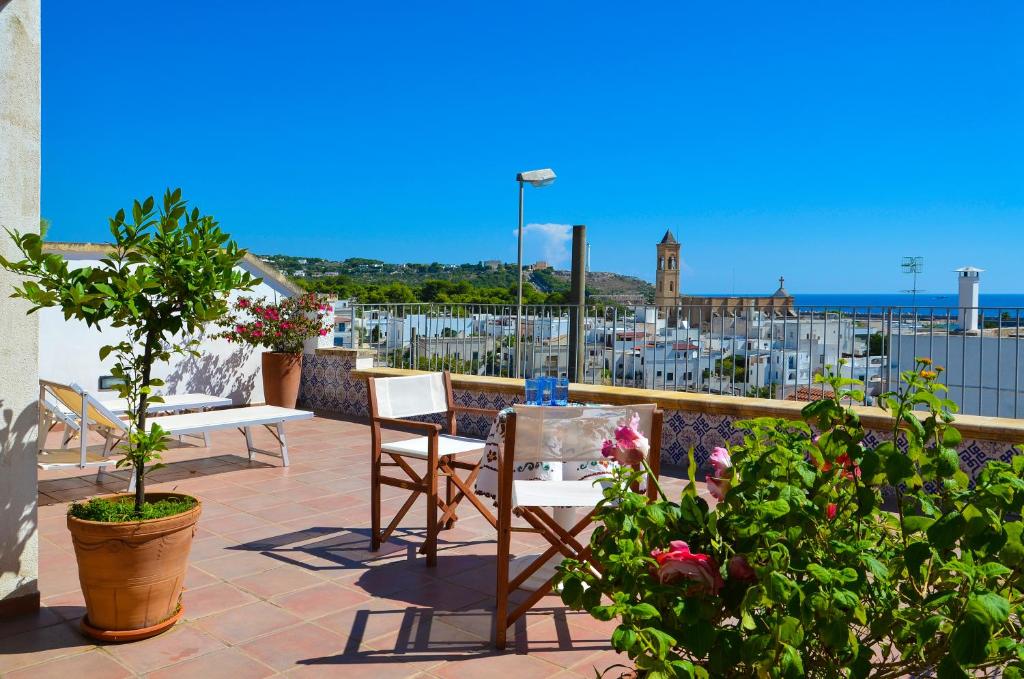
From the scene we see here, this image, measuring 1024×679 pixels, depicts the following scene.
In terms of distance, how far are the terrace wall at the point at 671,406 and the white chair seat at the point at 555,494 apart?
2.15 ft

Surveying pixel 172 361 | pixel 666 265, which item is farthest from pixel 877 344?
pixel 666 265

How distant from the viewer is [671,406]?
6.24 metres

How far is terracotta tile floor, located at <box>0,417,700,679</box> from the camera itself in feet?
8.82

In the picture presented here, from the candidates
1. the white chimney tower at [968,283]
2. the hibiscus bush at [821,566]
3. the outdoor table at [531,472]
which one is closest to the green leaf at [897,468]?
the hibiscus bush at [821,566]

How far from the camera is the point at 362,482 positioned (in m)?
5.45

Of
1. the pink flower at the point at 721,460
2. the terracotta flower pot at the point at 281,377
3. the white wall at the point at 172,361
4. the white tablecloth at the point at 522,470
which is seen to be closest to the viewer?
the pink flower at the point at 721,460

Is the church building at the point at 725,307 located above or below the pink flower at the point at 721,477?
above

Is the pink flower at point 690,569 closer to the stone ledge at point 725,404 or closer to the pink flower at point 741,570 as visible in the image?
the pink flower at point 741,570

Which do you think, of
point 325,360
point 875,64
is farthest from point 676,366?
point 875,64

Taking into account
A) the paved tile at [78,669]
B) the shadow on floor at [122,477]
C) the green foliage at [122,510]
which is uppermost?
the green foliage at [122,510]

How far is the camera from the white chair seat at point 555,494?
9.76 ft

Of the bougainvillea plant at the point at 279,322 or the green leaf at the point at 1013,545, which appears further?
the bougainvillea plant at the point at 279,322

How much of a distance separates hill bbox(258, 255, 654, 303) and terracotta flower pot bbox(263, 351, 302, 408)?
16.1ft

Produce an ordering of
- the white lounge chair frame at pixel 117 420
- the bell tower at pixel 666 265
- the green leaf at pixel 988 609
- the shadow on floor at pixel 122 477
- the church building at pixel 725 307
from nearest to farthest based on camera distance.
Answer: the green leaf at pixel 988 609
the white lounge chair frame at pixel 117 420
the shadow on floor at pixel 122 477
the church building at pixel 725 307
the bell tower at pixel 666 265
